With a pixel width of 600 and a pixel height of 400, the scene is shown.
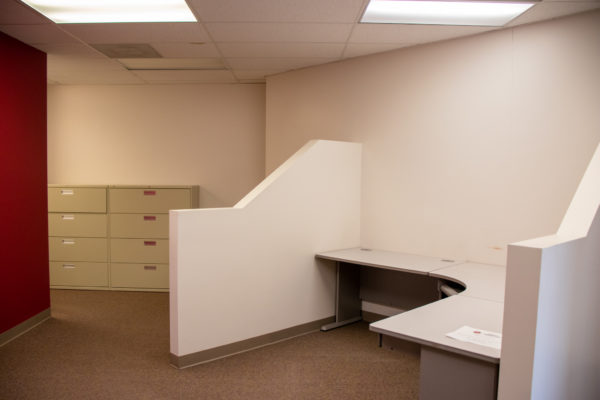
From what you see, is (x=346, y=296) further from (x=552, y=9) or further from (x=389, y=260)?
(x=552, y=9)

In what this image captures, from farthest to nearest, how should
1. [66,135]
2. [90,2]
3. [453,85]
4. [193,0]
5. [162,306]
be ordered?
[66,135], [162,306], [453,85], [90,2], [193,0]

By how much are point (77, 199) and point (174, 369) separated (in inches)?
113

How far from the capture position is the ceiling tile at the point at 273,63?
167 inches

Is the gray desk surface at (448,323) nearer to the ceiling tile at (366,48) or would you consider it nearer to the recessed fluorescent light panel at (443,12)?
the recessed fluorescent light panel at (443,12)

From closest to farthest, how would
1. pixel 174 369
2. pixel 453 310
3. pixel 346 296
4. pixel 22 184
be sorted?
pixel 453 310 < pixel 174 369 < pixel 22 184 < pixel 346 296

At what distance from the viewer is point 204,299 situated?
3104mm

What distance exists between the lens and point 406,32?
338 centimetres

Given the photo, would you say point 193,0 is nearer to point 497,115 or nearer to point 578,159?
point 497,115

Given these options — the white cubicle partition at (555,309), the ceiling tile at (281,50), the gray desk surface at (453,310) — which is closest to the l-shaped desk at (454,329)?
the gray desk surface at (453,310)

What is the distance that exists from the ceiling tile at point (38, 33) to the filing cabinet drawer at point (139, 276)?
248cm

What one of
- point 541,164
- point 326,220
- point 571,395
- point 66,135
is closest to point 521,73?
point 541,164

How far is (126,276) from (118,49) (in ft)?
8.12

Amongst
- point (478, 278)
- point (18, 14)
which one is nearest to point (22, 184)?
point (18, 14)

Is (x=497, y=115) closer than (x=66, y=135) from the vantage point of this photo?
Yes
